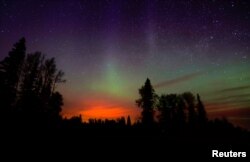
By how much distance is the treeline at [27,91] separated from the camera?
2063 centimetres

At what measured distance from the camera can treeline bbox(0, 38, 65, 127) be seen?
2063 centimetres

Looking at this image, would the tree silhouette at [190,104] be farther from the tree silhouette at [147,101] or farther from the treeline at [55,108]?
the tree silhouette at [147,101]

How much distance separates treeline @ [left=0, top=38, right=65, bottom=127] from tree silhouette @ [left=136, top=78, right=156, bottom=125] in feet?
61.8

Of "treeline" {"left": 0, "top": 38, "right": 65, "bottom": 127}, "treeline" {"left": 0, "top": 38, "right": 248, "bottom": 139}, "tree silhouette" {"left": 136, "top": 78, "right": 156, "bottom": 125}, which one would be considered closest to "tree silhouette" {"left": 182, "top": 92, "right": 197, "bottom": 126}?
"treeline" {"left": 0, "top": 38, "right": 248, "bottom": 139}

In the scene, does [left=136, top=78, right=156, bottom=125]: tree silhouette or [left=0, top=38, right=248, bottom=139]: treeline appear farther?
[left=136, top=78, right=156, bottom=125]: tree silhouette

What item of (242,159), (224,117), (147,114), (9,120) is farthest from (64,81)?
(224,117)

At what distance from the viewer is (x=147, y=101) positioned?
132ft

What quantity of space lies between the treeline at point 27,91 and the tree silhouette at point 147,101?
61.8 feet

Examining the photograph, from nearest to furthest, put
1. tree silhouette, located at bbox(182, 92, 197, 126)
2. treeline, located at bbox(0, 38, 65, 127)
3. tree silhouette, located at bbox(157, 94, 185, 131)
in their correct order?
1. treeline, located at bbox(0, 38, 65, 127)
2. tree silhouette, located at bbox(157, 94, 185, 131)
3. tree silhouette, located at bbox(182, 92, 197, 126)

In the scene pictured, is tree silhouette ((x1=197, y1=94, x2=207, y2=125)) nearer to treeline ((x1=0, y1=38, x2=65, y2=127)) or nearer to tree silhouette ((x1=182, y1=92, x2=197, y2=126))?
tree silhouette ((x1=182, y1=92, x2=197, y2=126))

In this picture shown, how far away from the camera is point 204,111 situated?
176 feet

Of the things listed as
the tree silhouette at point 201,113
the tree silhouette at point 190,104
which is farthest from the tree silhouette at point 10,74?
→ the tree silhouette at point 201,113

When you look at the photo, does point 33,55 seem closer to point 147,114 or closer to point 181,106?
point 147,114

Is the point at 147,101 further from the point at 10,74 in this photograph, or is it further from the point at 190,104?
the point at 10,74
